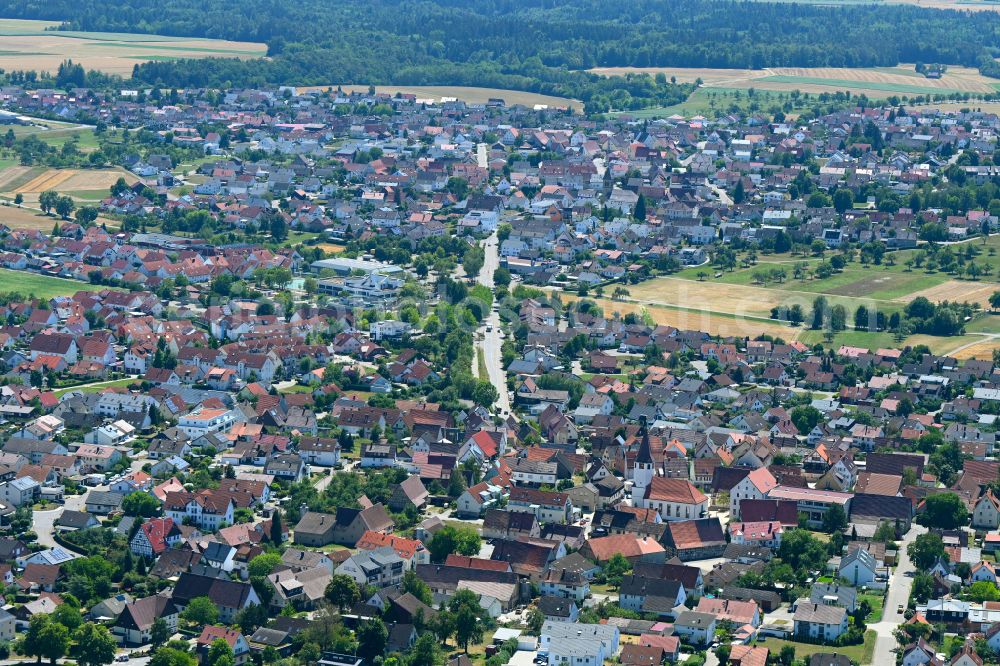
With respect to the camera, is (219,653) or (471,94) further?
(471,94)

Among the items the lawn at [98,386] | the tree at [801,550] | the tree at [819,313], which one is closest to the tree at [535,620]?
the tree at [801,550]

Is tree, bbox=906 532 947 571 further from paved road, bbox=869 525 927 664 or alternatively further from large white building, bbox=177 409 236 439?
large white building, bbox=177 409 236 439

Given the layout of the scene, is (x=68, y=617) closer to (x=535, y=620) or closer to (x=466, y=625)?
(x=466, y=625)

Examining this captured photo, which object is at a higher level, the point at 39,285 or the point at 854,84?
the point at 854,84

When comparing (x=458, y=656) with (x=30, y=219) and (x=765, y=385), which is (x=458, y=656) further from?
(x=30, y=219)

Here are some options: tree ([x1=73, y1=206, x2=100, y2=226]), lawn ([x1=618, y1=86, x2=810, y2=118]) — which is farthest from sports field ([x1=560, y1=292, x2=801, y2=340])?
lawn ([x1=618, y1=86, x2=810, y2=118])

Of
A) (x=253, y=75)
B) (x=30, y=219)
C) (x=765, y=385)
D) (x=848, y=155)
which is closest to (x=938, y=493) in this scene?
(x=765, y=385)

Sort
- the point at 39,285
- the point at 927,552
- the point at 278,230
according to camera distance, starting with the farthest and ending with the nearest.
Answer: the point at 278,230, the point at 39,285, the point at 927,552

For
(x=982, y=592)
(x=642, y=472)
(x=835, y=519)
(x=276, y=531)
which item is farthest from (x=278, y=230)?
(x=982, y=592)
